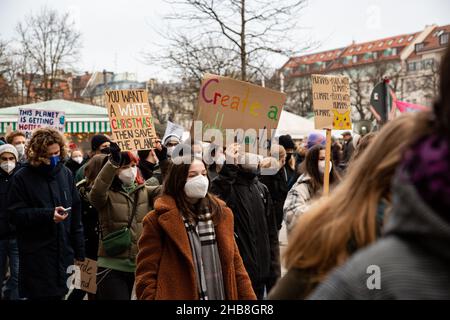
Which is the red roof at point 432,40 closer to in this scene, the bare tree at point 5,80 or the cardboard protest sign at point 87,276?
the bare tree at point 5,80

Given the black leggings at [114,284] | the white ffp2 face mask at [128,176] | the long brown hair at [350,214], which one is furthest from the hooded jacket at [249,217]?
the long brown hair at [350,214]

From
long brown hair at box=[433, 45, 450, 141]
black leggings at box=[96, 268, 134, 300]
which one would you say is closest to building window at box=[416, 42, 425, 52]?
black leggings at box=[96, 268, 134, 300]

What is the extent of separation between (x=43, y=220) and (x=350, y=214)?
3.88m

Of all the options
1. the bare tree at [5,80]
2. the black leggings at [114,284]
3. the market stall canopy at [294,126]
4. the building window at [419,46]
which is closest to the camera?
the black leggings at [114,284]

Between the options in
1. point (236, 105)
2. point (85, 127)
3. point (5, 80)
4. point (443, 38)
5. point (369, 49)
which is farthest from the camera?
point (369, 49)

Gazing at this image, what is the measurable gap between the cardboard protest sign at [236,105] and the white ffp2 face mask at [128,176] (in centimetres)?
74

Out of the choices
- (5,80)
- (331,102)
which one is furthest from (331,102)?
(5,80)

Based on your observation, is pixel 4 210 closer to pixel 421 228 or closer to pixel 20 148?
pixel 20 148

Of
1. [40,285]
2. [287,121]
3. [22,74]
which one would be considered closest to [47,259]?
[40,285]

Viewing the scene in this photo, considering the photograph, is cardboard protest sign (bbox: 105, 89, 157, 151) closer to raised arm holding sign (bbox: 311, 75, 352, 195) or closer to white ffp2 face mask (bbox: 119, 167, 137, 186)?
white ffp2 face mask (bbox: 119, 167, 137, 186)

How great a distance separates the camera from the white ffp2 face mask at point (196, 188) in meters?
4.21

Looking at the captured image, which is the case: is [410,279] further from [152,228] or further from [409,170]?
[152,228]

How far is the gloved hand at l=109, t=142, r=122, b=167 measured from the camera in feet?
17.9

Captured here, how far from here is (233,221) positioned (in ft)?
14.1
